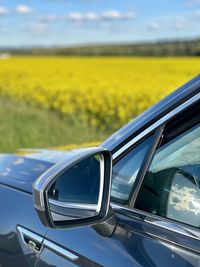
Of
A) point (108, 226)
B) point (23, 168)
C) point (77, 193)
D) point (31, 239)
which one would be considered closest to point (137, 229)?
point (108, 226)

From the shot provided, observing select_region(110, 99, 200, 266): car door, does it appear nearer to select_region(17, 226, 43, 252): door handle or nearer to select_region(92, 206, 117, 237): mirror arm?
select_region(92, 206, 117, 237): mirror arm

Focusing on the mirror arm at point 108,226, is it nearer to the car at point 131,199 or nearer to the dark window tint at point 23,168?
the car at point 131,199

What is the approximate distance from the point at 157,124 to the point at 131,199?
0.26 metres

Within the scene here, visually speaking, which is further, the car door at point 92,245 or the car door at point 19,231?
the car door at point 19,231

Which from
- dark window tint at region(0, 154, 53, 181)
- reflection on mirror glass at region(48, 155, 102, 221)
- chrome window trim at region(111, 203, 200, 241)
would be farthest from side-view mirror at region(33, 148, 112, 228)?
dark window tint at region(0, 154, 53, 181)

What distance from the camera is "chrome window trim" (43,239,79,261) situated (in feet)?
5.64

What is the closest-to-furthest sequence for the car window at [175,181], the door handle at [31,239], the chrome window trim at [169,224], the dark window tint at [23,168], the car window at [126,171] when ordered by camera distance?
1. the chrome window trim at [169,224]
2. the car window at [175,181]
3. the car window at [126,171]
4. the door handle at [31,239]
5. the dark window tint at [23,168]

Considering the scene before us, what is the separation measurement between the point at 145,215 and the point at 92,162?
1.22 feet

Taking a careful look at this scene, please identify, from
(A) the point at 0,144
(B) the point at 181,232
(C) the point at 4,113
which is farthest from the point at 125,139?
(C) the point at 4,113

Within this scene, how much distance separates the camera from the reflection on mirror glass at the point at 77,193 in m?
1.71

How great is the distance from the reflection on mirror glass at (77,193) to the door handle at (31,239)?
183 mm

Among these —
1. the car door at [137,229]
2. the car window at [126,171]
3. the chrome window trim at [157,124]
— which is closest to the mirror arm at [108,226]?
the car door at [137,229]

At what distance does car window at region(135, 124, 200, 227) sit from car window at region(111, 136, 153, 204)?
49mm

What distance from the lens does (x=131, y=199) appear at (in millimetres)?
Result: 1758
